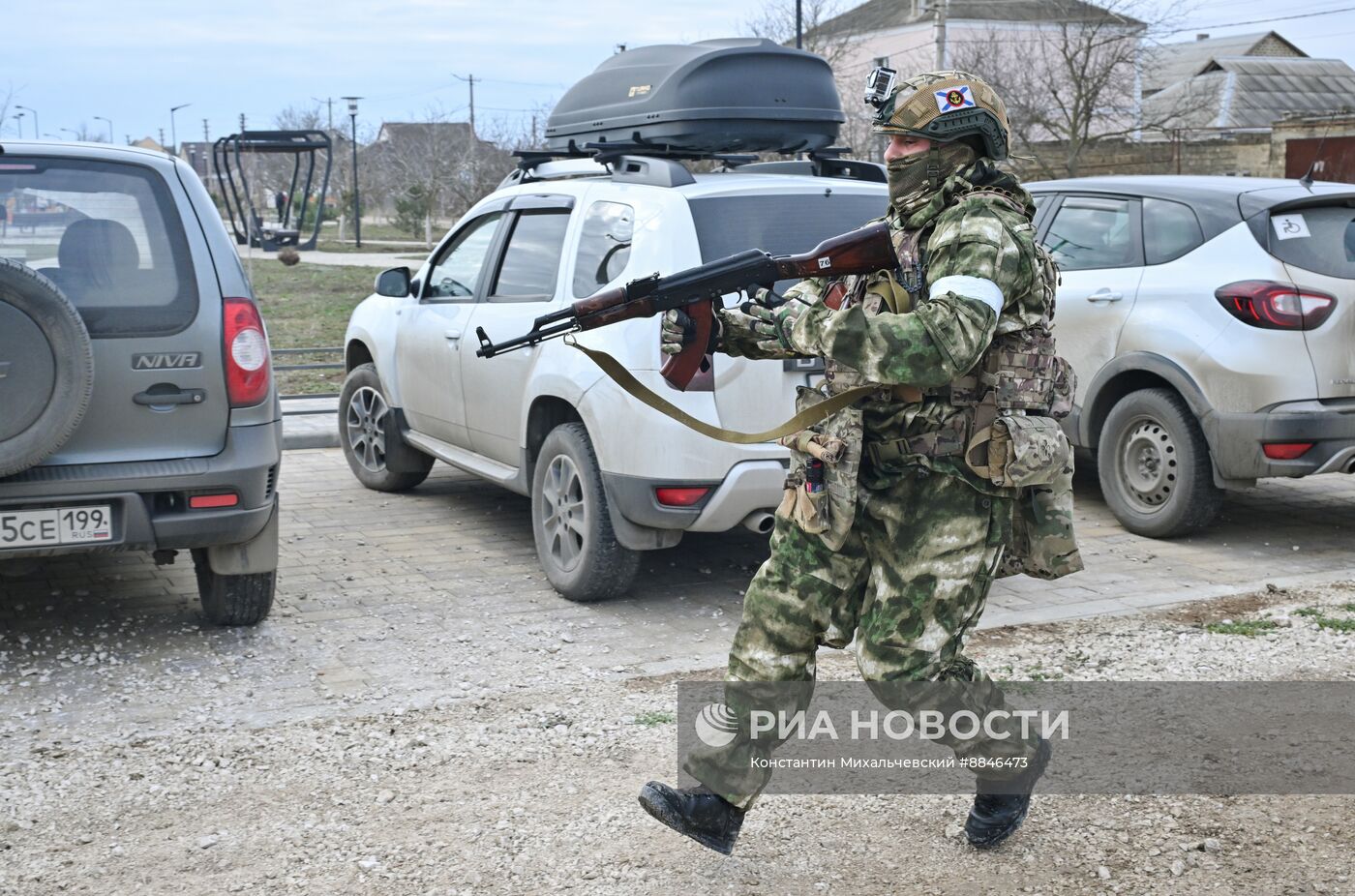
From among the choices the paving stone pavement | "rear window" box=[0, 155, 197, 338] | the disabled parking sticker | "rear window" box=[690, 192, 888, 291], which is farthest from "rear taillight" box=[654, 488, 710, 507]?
the disabled parking sticker

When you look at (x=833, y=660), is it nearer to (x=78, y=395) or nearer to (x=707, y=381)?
(x=707, y=381)

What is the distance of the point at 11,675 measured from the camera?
4812 mm

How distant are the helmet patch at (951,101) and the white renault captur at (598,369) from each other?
2.05 metres

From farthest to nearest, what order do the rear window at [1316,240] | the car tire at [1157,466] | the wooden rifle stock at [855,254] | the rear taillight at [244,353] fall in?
the car tire at [1157,466], the rear window at [1316,240], the rear taillight at [244,353], the wooden rifle stock at [855,254]

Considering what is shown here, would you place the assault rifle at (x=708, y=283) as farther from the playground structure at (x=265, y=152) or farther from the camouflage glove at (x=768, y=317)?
the playground structure at (x=265, y=152)

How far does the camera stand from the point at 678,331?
3.36 m

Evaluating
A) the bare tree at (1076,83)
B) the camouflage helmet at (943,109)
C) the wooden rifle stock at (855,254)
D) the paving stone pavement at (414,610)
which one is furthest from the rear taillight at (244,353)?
the bare tree at (1076,83)

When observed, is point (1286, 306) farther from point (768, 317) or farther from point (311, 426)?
point (311, 426)

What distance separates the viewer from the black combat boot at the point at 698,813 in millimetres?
3244

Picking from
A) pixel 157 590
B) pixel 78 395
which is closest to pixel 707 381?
pixel 78 395

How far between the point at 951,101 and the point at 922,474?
33.7 inches

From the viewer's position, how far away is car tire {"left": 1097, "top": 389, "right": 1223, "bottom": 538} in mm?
6754

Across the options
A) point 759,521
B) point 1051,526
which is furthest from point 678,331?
point 759,521

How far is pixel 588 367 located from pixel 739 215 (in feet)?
2.85
